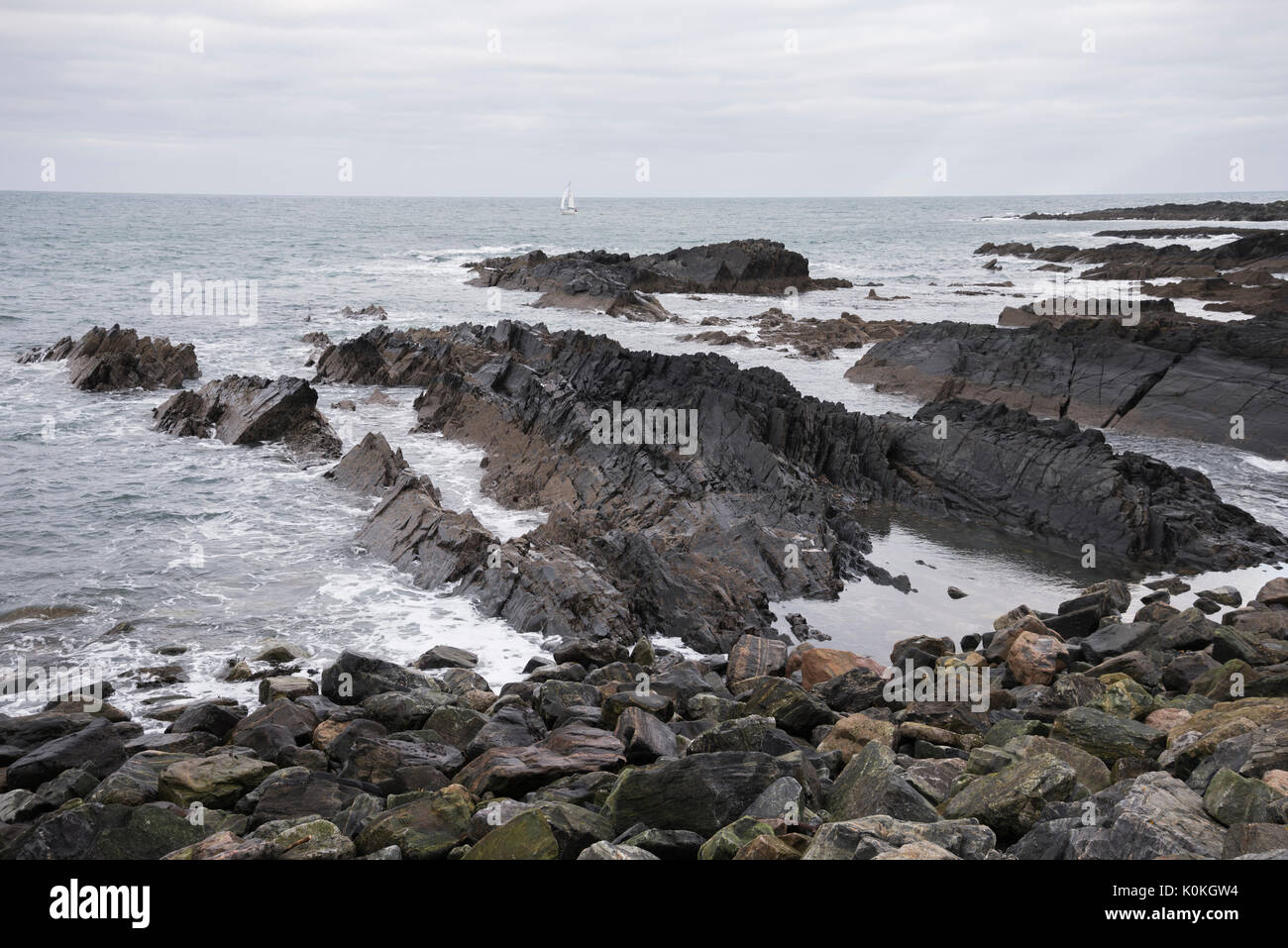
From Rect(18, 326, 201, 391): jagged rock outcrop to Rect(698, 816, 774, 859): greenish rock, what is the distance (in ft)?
95.3

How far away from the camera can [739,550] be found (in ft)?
52.0

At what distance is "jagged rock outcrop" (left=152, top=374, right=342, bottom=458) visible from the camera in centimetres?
2388

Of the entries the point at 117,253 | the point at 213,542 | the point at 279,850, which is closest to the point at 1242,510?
the point at 279,850

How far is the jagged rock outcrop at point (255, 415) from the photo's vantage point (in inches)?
940

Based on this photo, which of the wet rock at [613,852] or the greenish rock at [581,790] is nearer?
the wet rock at [613,852]

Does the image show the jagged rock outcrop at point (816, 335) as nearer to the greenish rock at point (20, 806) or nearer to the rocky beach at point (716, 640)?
the rocky beach at point (716, 640)

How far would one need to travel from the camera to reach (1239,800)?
6.25 m

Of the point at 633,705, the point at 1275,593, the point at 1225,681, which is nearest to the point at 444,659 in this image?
the point at 633,705

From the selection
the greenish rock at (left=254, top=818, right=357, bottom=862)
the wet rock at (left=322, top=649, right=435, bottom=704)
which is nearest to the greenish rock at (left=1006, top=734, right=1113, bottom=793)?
the greenish rock at (left=254, top=818, right=357, bottom=862)

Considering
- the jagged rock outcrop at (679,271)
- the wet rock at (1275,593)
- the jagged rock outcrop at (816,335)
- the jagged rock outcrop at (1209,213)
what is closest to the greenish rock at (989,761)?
the wet rock at (1275,593)

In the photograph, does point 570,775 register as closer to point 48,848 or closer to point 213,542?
point 48,848

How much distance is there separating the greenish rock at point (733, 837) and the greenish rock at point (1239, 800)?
311cm
